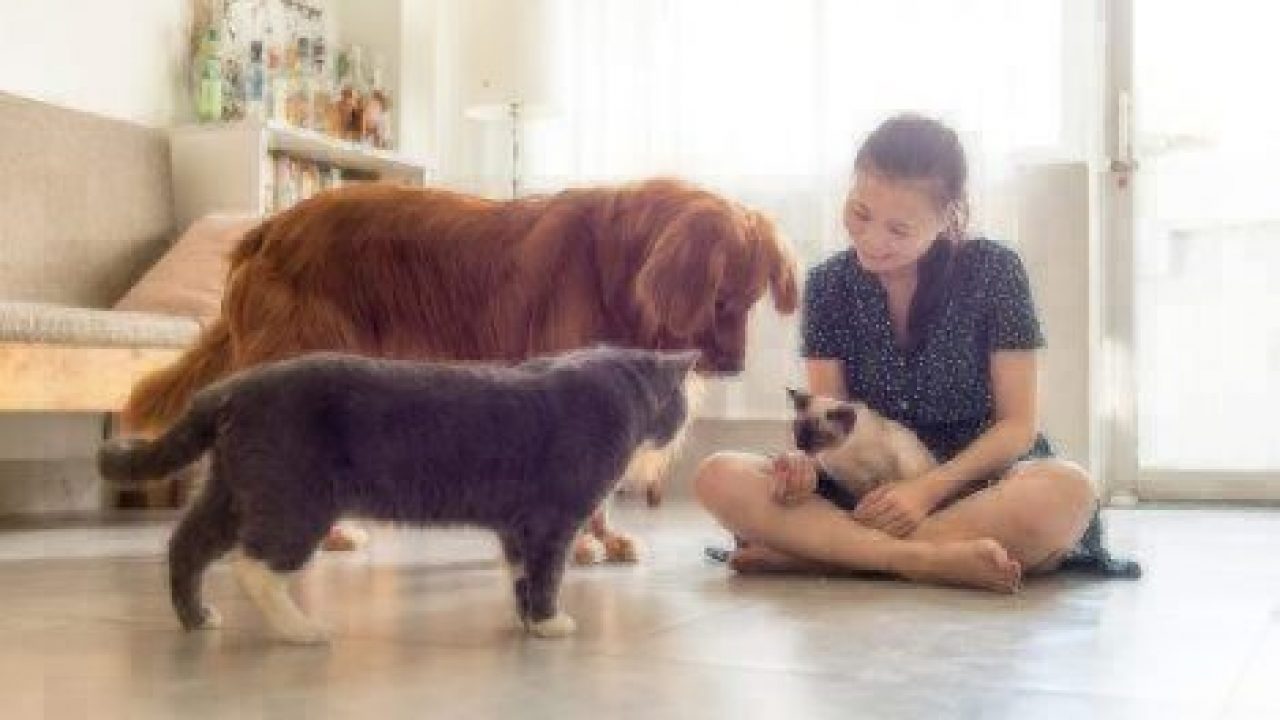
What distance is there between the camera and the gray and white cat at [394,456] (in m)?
1.33

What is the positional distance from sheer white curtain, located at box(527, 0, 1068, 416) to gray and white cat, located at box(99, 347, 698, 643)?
2.36 m

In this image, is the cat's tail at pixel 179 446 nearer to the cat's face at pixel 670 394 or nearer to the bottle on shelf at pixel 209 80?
the cat's face at pixel 670 394

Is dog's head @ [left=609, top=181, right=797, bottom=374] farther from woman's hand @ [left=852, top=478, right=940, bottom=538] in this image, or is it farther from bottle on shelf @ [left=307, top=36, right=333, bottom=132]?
bottle on shelf @ [left=307, top=36, right=333, bottom=132]

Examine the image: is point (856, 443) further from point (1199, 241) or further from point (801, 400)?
point (1199, 241)

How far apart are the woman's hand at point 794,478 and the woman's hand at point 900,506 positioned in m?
0.08

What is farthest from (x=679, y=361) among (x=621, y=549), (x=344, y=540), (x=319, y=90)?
(x=319, y=90)

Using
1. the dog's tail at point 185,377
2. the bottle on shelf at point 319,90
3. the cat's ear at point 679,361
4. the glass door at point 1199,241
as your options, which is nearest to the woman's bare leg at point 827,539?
the cat's ear at point 679,361

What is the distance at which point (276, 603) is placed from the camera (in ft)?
4.56

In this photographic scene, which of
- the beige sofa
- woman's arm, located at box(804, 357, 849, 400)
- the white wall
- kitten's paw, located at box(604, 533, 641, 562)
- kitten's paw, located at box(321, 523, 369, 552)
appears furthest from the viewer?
the white wall

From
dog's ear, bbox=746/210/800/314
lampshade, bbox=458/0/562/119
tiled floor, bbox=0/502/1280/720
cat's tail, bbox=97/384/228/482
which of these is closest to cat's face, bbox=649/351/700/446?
tiled floor, bbox=0/502/1280/720

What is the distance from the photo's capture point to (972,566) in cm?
177

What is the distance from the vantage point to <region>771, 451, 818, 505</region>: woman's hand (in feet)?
6.31

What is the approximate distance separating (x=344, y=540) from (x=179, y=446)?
105 cm

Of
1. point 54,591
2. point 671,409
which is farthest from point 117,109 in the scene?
point 671,409
